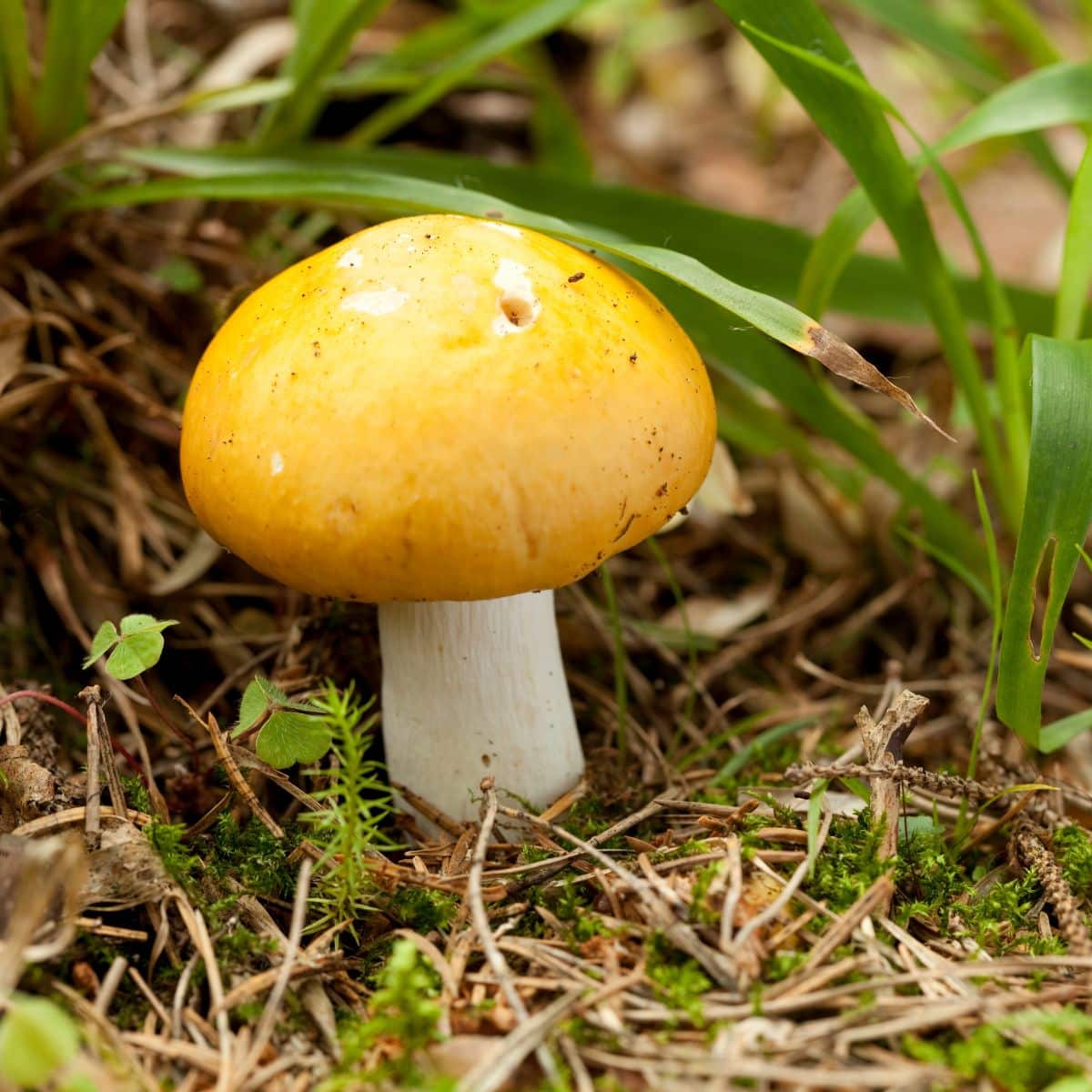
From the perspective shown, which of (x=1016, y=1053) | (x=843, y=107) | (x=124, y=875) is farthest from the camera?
(x=843, y=107)

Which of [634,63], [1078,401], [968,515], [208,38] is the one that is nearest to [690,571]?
[968,515]

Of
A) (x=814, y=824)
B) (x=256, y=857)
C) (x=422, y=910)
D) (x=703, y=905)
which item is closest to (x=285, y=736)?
(x=256, y=857)

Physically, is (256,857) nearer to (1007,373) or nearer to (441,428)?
(441,428)

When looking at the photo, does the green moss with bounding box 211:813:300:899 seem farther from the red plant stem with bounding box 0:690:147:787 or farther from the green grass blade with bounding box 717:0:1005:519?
the green grass blade with bounding box 717:0:1005:519

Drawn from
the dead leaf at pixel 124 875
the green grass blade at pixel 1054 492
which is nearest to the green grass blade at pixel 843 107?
the green grass blade at pixel 1054 492

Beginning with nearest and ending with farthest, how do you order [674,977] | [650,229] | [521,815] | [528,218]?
[674,977] → [521,815] → [528,218] → [650,229]

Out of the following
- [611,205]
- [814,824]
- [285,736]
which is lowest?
[814,824]

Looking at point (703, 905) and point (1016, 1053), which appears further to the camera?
point (703, 905)
